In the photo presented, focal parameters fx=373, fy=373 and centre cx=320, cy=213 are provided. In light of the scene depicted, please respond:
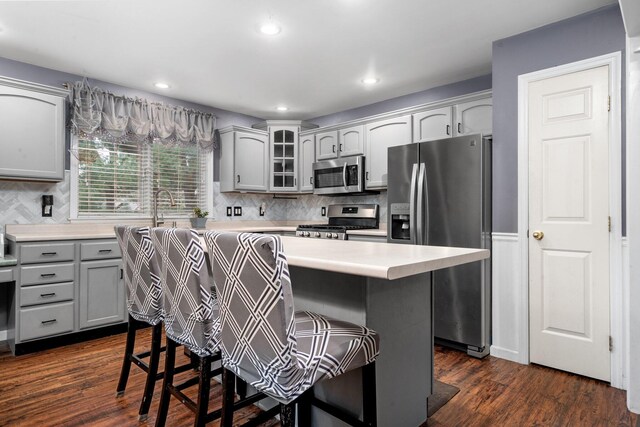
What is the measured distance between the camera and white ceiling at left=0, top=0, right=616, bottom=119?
2.45 m

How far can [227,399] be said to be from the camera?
1343 millimetres

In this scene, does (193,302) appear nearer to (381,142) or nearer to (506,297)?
(506,297)

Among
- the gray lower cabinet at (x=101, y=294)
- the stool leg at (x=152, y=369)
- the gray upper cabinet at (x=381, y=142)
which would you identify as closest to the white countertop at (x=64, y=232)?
the gray lower cabinet at (x=101, y=294)

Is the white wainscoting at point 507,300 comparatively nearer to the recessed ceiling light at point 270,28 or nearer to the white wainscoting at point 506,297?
the white wainscoting at point 506,297

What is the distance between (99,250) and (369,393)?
2833 millimetres

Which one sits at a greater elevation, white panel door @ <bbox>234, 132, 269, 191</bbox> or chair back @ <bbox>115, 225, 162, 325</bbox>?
white panel door @ <bbox>234, 132, 269, 191</bbox>

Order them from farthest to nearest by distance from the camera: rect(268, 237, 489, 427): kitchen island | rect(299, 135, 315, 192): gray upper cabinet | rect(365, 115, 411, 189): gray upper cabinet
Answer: rect(299, 135, 315, 192): gray upper cabinet → rect(365, 115, 411, 189): gray upper cabinet → rect(268, 237, 489, 427): kitchen island

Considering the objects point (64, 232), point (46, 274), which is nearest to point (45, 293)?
point (46, 274)

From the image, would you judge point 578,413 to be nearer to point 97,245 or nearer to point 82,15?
point 97,245

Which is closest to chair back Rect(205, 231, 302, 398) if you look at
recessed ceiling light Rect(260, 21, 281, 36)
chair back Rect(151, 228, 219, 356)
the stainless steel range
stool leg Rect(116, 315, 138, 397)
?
chair back Rect(151, 228, 219, 356)

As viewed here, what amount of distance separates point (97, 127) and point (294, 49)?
207cm

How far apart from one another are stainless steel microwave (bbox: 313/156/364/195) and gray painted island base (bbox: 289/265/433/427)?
2.50 m

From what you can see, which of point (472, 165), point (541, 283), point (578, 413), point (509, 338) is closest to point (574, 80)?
point (472, 165)

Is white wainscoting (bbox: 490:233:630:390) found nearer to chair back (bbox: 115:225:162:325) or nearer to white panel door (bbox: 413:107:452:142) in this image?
white panel door (bbox: 413:107:452:142)
